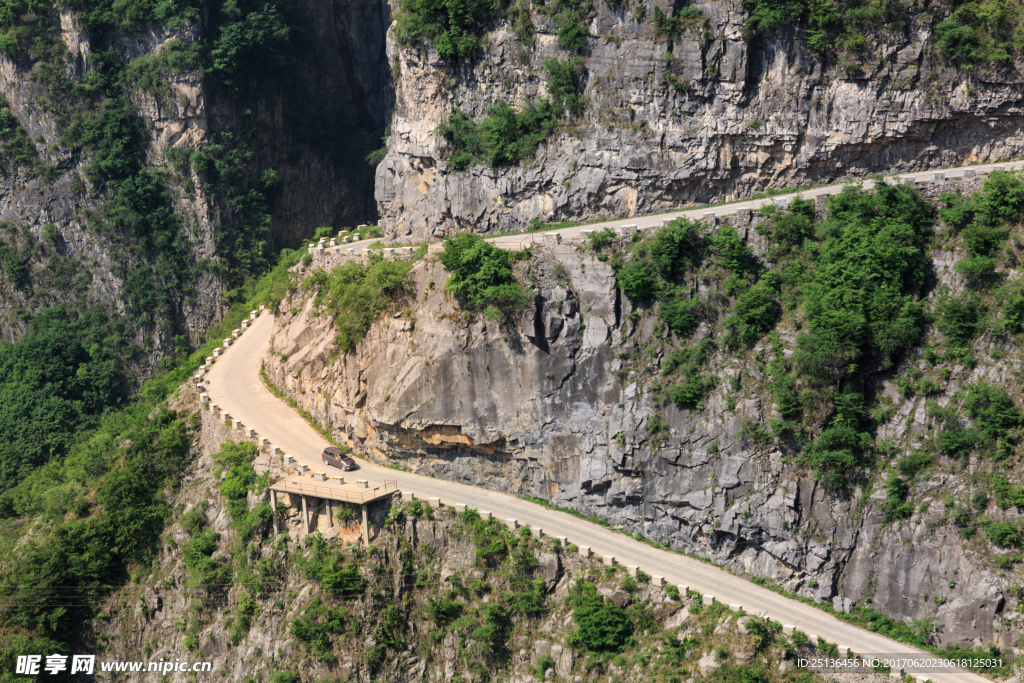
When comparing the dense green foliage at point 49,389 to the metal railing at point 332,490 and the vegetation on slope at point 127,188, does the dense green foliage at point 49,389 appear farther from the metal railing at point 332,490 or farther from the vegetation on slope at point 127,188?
the metal railing at point 332,490

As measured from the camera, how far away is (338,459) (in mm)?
49656

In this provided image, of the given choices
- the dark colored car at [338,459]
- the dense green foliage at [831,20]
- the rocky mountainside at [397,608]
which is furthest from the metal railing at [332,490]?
the dense green foliage at [831,20]

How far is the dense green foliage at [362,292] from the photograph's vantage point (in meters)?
49.0

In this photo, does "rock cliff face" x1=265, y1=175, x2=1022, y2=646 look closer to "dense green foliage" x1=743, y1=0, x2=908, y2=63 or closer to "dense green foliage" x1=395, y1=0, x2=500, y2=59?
"dense green foliage" x1=743, y1=0, x2=908, y2=63

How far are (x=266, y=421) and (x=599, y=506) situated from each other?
19445 millimetres

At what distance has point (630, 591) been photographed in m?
41.6

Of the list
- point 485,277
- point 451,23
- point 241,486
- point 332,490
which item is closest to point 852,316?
point 485,277

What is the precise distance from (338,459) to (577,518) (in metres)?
12.7

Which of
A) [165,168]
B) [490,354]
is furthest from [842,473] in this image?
[165,168]

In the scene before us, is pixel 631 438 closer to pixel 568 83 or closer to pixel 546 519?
pixel 546 519

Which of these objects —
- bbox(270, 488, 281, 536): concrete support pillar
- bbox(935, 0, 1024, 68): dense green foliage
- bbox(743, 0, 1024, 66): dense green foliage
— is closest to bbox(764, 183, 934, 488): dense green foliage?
bbox(743, 0, 1024, 66): dense green foliage

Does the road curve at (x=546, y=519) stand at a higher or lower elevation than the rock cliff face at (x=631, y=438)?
lower

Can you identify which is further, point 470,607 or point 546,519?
point 546,519

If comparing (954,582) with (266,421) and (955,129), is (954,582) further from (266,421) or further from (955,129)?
(266,421)
